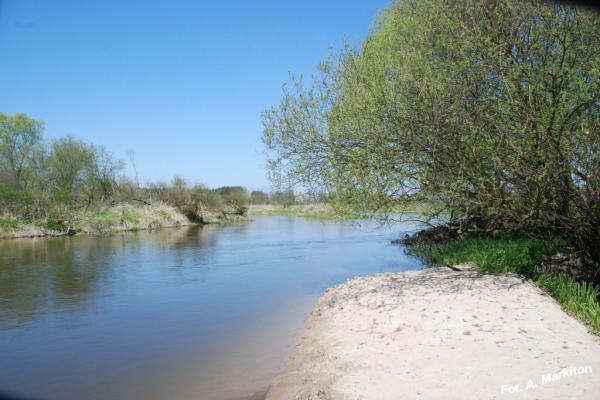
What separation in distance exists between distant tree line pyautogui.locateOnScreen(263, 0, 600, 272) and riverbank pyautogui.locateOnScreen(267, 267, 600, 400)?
133cm

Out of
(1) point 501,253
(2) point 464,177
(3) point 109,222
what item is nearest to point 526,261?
(1) point 501,253

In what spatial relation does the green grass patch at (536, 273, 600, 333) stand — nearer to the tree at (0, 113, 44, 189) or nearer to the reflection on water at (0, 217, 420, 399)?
the reflection on water at (0, 217, 420, 399)

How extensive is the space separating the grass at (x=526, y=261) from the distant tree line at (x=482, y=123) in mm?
826

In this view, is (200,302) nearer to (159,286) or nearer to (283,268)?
(159,286)

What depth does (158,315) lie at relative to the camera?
34.8ft

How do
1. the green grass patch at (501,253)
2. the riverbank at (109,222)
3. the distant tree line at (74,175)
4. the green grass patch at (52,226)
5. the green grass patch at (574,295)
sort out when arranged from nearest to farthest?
the green grass patch at (574,295)
the green grass patch at (501,253)
the riverbank at (109,222)
the green grass patch at (52,226)
the distant tree line at (74,175)

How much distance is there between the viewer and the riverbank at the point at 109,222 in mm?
28625

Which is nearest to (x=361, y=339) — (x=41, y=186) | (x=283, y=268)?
(x=283, y=268)

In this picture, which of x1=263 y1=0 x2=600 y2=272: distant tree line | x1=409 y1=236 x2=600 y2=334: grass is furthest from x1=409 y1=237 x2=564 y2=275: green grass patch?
x1=263 y1=0 x2=600 y2=272: distant tree line

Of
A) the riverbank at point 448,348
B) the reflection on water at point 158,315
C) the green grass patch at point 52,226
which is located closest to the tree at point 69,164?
the green grass patch at point 52,226

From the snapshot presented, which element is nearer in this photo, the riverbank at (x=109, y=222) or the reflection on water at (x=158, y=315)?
the reflection on water at (x=158, y=315)

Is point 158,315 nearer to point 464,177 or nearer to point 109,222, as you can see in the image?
point 464,177

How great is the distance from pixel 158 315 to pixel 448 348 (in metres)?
7.11

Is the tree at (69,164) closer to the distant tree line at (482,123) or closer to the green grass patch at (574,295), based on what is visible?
the distant tree line at (482,123)
